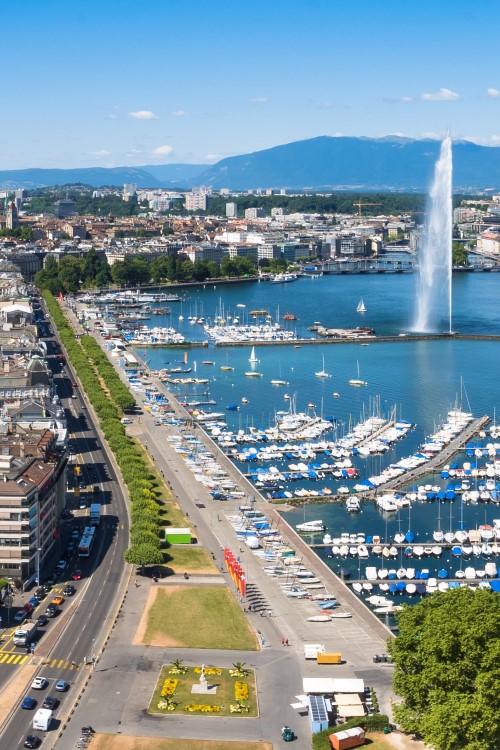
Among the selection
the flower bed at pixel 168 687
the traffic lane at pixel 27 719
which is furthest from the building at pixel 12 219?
the flower bed at pixel 168 687

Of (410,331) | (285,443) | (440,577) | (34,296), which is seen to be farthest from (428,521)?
(34,296)

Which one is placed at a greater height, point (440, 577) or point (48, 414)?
point (48, 414)

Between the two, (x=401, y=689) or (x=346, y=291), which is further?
(x=346, y=291)

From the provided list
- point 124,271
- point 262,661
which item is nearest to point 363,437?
point 262,661

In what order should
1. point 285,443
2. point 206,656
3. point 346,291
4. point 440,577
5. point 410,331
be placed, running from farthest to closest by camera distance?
point 346,291
point 410,331
point 285,443
point 440,577
point 206,656

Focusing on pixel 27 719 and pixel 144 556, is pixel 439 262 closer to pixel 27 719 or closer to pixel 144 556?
pixel 144 556

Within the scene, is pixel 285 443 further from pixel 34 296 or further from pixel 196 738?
pixel 34 296

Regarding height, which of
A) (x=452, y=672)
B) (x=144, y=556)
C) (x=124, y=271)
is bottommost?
(x=144, y=556)
